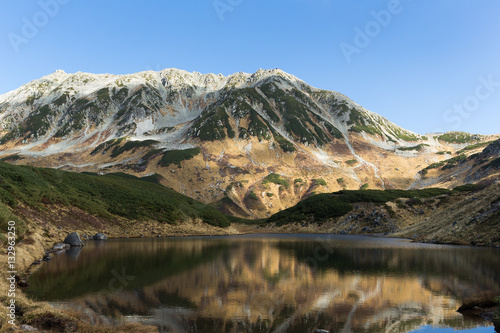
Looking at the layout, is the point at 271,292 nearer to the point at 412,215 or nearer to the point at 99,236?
the point at 99,236

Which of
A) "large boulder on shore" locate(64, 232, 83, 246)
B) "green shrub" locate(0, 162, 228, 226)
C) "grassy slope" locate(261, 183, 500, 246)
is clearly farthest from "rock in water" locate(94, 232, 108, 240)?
"grassy slope" locate(261, 183, 500, 246)

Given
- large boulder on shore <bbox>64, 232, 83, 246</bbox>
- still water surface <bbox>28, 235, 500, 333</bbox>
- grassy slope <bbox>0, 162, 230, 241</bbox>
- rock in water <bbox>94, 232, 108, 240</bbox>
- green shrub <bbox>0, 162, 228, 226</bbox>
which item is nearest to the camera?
still water surface <bbox>28, 235, 500, 333</bbox>

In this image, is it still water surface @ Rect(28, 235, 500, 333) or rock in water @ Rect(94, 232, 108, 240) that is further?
rock in water @ Rect(94, 232, 108, 240)

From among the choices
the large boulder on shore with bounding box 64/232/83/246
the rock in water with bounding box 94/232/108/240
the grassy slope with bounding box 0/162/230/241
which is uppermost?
the grassy slope with bounding box 0/162/230/241

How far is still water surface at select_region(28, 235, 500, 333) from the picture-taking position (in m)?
24.3

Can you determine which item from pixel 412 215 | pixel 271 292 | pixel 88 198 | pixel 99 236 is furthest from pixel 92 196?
pixel 412 215

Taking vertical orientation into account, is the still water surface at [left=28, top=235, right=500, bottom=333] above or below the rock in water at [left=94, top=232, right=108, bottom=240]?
above

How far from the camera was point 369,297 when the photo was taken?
104 ft

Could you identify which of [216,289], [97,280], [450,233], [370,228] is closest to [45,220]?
[97,280]

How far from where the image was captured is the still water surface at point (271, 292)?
24.3m

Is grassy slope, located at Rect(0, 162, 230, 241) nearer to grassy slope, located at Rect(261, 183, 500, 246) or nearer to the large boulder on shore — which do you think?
the large boulder on shore

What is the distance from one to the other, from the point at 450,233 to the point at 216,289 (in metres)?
77.2

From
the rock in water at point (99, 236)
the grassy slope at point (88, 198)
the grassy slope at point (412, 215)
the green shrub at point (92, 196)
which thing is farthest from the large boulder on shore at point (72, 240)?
the grassy slope at point (412, 215)

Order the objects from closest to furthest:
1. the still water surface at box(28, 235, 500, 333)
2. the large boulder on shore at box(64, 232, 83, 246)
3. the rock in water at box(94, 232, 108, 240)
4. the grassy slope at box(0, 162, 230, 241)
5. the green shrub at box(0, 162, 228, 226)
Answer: the still water surface at box(28, 235, 500, 333) → the large boulder on shore at box(64, 232, 83, 246) → the grassy slope at box(0, 162, 230, 241) → the green shrub at box(0, 162, 228, 226) → the rock in water at box(94, 232, 108, 240)
